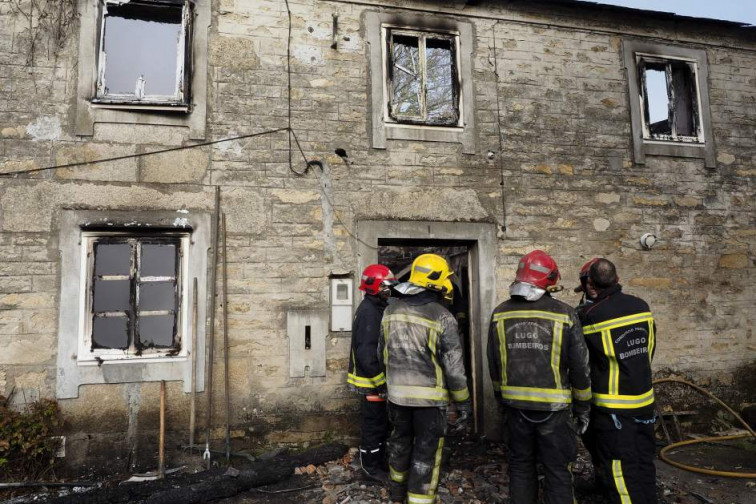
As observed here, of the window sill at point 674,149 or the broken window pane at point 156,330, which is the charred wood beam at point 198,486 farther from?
the window sill at point 674,149

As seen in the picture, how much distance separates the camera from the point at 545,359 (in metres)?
3.63

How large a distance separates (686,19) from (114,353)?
8461mm

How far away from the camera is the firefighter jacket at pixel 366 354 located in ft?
15.2

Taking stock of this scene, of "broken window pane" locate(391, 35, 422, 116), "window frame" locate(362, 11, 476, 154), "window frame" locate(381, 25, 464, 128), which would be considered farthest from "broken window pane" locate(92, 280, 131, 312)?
"broken window pane" locate(391, 35, 422, 116)

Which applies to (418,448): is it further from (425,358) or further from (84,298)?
(84,298)

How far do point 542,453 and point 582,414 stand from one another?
16.7 inches

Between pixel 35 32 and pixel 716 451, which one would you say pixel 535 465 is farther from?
pixel 35 32

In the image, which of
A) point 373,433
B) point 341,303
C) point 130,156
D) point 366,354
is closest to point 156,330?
point 130,156

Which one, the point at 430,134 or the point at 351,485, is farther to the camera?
the point at 430,134

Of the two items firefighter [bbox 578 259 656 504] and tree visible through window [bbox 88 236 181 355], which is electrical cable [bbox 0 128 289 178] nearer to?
tree visible through window [bbox 88 236 181 355]

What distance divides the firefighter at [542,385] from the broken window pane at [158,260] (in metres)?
3.61

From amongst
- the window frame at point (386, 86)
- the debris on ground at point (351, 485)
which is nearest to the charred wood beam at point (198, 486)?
the debris on ground at point (351, 485)

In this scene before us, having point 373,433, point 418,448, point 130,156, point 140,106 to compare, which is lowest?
point 373,433

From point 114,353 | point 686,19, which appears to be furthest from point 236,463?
point 686,19
